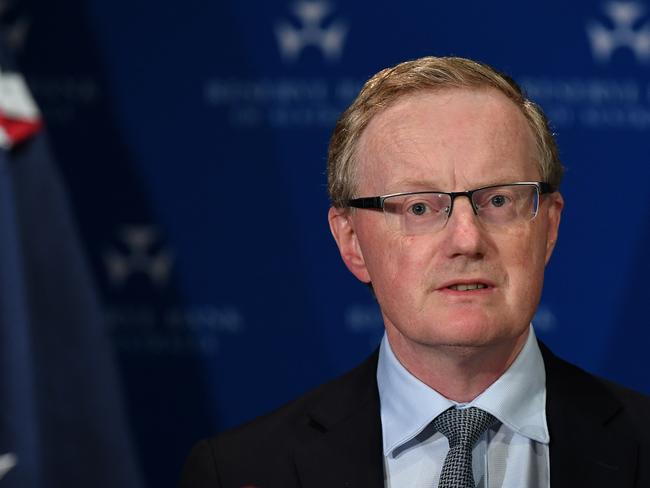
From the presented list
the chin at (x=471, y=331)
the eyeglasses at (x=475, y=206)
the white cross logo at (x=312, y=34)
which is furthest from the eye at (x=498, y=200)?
the white cross logo at (x=312, y=34)

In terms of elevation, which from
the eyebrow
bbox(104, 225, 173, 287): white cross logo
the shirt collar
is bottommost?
the shirt collar

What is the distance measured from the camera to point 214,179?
385cm

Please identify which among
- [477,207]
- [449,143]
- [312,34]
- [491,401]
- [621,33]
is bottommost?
[491,401]

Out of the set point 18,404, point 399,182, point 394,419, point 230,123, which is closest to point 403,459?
point 394,419

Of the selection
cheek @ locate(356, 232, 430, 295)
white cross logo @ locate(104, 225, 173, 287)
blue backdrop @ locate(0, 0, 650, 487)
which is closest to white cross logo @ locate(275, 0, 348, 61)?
blue backdrop @ locate(0, 0, 650, 487)

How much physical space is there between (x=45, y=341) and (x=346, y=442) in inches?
36.1

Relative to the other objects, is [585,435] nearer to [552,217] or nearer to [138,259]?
[552,217]

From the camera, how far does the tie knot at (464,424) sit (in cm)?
238

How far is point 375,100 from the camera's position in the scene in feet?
8.31

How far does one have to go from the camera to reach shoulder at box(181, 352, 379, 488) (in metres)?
2.59

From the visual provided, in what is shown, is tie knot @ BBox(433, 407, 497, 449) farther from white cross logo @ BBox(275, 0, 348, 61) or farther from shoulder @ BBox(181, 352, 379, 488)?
white cross logo @ BBox(275, 0, 348, 61)

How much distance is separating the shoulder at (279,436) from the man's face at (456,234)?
0.23m

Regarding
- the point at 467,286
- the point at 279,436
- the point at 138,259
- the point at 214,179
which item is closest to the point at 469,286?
the point at 467,286

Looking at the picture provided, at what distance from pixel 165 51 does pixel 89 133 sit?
15.2 inches
